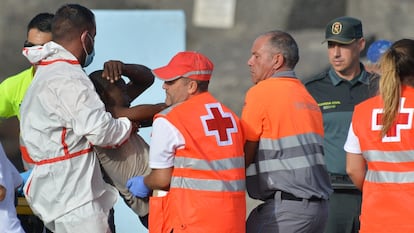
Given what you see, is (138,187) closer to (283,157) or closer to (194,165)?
(194,165)

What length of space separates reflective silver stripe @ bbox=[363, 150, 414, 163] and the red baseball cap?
2.89 feet

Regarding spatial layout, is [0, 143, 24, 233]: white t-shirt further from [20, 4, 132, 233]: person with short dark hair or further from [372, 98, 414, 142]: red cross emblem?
[372, 98, 414, 142]: red cross emblem

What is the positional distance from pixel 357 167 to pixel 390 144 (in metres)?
0.33

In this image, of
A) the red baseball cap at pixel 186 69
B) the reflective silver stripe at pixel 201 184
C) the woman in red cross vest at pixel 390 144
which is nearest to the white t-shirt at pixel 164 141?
Answer: the reflective silver stripe at pixel 201 184

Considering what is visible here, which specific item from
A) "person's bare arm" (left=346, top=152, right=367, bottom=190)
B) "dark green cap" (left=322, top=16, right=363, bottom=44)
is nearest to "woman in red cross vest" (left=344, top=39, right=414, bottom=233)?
"person's bare arm" (left=346, top=152, right=367, bottom=190)

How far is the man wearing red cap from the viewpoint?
4.85 m

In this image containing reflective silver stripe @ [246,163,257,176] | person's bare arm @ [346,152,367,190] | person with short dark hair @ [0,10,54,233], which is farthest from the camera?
person with short dark hair @ [0,10,54,233]

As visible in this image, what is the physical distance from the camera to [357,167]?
5234 mm

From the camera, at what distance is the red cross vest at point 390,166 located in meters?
4.94

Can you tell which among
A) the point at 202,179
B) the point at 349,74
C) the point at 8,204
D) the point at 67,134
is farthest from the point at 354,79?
the point at 8,204

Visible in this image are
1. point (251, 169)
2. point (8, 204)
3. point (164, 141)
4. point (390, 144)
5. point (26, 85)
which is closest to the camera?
point (164, 141)

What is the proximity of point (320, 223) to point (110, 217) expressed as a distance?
43.3 inches

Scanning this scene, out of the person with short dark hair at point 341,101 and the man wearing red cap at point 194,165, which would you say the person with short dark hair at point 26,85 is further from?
the person with short dark hair at point 341,101

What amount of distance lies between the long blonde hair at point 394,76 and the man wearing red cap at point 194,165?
0.71 m
